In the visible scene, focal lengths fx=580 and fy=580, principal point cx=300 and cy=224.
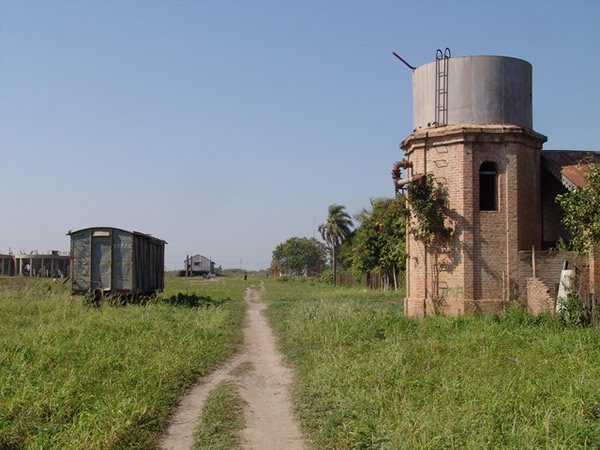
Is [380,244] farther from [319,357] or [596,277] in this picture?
[319,357]

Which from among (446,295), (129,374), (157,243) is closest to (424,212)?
(446,295)

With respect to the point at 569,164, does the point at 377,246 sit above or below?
below

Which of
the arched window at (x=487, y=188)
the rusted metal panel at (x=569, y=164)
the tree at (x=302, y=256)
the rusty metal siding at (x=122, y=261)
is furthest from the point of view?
the tree at (x=302, y=256)

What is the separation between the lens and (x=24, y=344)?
11711 millimetres

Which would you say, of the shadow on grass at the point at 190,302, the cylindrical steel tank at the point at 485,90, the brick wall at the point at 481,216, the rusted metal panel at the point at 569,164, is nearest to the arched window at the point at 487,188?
the brick wall at the point at 481,216

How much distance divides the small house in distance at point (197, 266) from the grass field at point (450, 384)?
78.5 metres

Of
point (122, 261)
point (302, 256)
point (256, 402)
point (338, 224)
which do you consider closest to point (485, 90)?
point (256, 402)

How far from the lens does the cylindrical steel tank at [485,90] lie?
16.8 metres

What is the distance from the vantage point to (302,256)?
90.8 m

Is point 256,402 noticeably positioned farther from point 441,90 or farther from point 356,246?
point 356,246

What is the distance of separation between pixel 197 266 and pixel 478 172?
80.2m

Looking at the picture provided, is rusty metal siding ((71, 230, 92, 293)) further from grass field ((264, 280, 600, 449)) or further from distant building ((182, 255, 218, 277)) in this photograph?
distant building ((182, 255, 218, 277))

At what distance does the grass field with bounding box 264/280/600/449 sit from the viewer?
6.27 meters

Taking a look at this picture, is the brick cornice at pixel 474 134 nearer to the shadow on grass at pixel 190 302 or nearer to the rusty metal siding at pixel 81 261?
the shadow on grass at pixel 190 302
